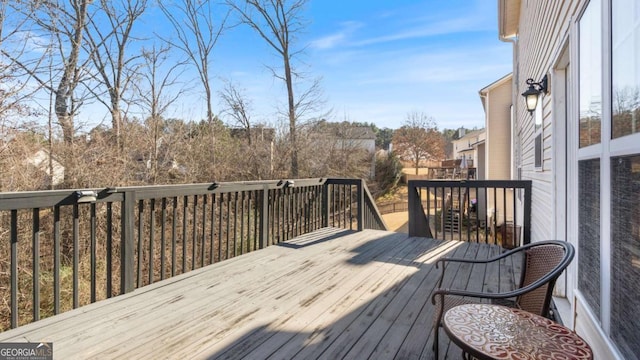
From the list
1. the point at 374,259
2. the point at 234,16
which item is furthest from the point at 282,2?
the point at 374,259

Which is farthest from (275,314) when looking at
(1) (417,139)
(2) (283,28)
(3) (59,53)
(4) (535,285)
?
(1) (417,139)

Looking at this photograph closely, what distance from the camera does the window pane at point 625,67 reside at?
126 centimetres

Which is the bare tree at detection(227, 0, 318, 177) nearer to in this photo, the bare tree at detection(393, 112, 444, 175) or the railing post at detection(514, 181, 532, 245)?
the railing post at detection(514, 181, 532, 245)

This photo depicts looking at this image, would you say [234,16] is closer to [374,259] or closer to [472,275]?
[374,259]

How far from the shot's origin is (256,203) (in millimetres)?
4527

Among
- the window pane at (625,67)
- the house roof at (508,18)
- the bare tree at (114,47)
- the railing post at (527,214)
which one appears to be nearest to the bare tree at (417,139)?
the house roof at (508,18)

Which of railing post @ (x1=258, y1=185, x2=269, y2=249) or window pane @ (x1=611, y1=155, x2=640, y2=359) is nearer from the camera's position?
window pane @ (x1=611, y1=155, x2=640, y2=359)

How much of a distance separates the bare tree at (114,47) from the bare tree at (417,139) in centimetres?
2222

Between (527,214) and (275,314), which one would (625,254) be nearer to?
(275,314)

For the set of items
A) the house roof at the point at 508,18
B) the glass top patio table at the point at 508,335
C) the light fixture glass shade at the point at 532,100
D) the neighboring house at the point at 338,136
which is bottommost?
the glass top patio table at the point at 508,335

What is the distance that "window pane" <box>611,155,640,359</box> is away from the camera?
1.26m

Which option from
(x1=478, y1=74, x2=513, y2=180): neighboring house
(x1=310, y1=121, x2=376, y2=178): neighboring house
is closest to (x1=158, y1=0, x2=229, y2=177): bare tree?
(x1=310, y1=121, x2=376, y2=178): neighboring house

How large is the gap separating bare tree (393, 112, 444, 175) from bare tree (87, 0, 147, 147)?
22.2 meters

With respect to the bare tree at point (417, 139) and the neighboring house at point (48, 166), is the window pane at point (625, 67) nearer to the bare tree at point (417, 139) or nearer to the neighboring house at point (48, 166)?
the neighboring house at point (48, 166)
